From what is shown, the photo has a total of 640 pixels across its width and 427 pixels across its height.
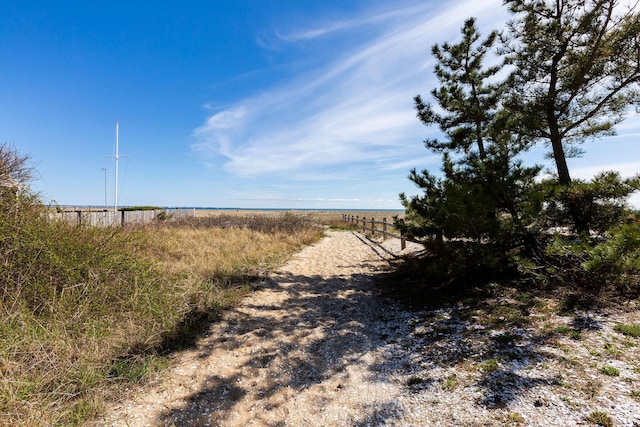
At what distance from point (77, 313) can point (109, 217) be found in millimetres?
12160

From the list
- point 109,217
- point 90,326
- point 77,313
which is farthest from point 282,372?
point 109,217

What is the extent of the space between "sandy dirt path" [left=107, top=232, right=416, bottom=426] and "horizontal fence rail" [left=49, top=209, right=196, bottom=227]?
2.96 metres

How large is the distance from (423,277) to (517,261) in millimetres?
3015

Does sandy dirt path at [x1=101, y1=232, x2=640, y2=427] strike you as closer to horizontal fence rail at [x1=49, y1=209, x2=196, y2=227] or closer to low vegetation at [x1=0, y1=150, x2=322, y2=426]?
low vegetation at [x1=0, y1=150, x2=322, y2=426]

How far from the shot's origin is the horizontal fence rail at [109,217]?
5121mm

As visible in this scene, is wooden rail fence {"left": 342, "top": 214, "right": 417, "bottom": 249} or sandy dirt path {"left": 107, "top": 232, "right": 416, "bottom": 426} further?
wooden rail fence {"left": 342, "top": 214, "right": 417, "bottom": 249}

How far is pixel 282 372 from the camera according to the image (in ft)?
12.7

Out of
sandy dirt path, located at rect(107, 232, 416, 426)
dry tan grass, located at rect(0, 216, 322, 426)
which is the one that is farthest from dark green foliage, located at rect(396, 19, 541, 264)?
dry tan grass, located at rect(0, 216, 322, 426)

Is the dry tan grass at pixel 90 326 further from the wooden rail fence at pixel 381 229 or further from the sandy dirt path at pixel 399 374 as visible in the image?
the wooden rail fence at pixel 381 229

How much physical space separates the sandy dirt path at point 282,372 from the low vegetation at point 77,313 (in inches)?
15.4

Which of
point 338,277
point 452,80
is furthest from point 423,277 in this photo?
point 452,80

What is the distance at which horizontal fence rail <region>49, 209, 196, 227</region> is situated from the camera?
5121 millimetres

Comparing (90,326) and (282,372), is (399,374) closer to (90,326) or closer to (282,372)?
(282,372)

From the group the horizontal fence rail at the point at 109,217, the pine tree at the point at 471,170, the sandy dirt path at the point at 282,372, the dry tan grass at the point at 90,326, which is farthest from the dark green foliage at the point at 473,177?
the horizontal fence rail at the point at 109,217
